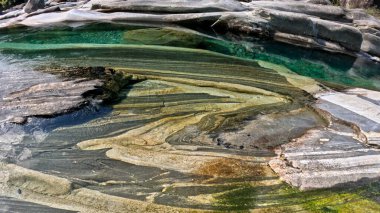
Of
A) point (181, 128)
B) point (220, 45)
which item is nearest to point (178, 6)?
point (220, 45)

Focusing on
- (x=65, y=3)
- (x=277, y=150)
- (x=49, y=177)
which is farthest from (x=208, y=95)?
(x=65, y=3)

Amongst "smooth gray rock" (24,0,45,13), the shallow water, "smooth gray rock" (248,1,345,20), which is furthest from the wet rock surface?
"smooth gray rock" (24,0,45,13)

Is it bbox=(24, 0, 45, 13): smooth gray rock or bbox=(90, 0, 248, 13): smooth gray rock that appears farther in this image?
bbox=(24, 0, 45, 13): smooth gray rock

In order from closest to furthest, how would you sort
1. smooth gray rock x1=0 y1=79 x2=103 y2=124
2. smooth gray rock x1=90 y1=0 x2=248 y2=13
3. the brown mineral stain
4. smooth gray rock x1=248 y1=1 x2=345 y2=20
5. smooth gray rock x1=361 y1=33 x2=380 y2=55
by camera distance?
the brown mineral stain, smooth gray rock x1=0 y1=79 x2=103 y2=124, smooth gray rock x1=361 y1=33 x2=380 y2=55, smooth gray rock x1=248 y1=1 x2=345 y2=20, smooth gray rock x1=90 y1=0 x2=248 y2=13

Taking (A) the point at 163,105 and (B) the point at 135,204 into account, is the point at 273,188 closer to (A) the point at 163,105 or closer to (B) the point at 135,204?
(B) the point at 135,204

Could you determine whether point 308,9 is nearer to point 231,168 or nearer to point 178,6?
point 178,6

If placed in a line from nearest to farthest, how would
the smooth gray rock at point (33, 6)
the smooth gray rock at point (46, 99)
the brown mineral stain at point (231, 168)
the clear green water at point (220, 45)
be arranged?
the brown mineral stain at point (231, 168) → the smooth gray rock at point (46, 99) → the clear green water at point (220, 45) → the smooth gray rock at point (33, 6)

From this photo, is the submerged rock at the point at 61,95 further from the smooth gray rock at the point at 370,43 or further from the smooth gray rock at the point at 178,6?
the smooth gray rock at the point at 370,43

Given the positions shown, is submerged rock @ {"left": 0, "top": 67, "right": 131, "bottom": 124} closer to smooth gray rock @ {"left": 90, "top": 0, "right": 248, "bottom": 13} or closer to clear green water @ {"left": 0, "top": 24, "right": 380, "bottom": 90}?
clear green water @ {"left": 0, "top": 24, "right": 380, "bottom": 90}

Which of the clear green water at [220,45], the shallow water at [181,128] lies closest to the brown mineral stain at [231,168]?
the shallow water at [181,128]
